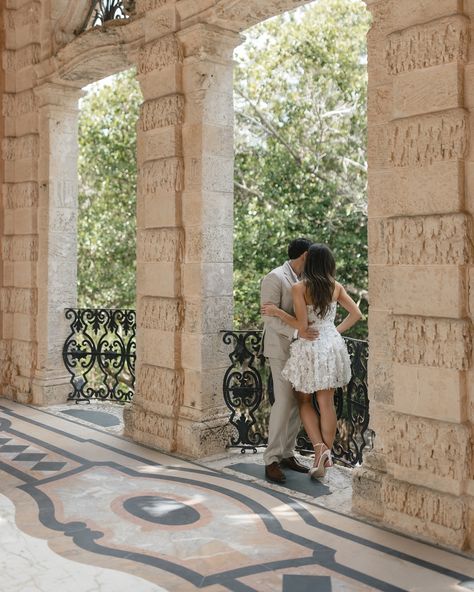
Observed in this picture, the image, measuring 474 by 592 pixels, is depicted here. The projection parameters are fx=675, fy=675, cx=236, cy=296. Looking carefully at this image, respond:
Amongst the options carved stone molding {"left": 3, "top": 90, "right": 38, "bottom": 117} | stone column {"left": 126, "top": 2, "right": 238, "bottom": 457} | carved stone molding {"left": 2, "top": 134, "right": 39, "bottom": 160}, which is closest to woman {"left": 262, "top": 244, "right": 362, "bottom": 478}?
stone column {"left": 126, "top": 2, "right": 238, "bottom": 457}

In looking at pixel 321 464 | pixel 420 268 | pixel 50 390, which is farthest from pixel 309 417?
pixel 50 390

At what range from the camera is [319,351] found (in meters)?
4.75

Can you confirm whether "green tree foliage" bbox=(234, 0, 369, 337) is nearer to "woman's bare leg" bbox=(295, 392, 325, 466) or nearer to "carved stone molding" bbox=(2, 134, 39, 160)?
"carved stone molding" bbox=(2, 134, 39, 160)

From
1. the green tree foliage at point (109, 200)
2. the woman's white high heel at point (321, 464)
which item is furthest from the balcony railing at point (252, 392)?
the green tree foliage at point (109, 200)

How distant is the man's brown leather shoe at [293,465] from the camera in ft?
16.5

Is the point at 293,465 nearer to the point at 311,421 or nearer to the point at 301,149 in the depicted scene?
the point at 311,421

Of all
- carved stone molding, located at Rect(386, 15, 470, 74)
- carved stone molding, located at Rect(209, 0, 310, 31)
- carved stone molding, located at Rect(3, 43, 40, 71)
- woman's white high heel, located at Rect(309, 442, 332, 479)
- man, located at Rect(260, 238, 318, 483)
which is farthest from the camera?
carved stone molding, located at Rect(3, 43, 40, 71)

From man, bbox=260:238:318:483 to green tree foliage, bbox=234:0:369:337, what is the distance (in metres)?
5.43

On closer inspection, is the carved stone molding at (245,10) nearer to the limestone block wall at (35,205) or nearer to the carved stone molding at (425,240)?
the carved stone molding at (425,240)

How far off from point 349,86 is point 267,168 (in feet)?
6.90

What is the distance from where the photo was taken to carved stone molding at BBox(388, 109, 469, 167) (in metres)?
3.59

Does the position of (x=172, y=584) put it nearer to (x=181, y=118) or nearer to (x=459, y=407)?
(x=459, y=407)

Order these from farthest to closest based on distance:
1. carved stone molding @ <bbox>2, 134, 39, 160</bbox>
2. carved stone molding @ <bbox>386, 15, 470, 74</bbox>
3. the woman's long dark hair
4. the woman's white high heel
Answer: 1. carved stone molding @ <bbox>2, 134, 39, 160</bbox>
2. the woman's white high heel
3. the woman's long dark hair
4. carved stone molding @ <bbox>386, 15, 470, 74</bbox>

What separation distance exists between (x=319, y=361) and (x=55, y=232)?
3996 mm
